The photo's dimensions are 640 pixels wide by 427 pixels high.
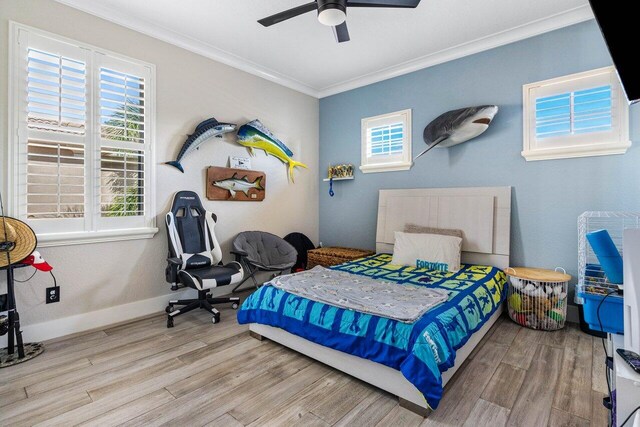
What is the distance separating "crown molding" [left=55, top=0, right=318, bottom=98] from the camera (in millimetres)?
2746

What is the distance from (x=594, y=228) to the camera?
2807mm

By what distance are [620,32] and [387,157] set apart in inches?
127

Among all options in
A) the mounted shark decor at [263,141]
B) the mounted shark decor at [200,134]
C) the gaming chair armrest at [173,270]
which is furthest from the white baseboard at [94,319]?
the mounted shark decor at [263,141]

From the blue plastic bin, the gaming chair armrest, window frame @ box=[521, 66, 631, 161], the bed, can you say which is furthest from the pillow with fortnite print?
the gaming chair armrest

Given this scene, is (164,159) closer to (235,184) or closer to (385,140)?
(235,184)

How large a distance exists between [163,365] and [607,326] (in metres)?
2.63

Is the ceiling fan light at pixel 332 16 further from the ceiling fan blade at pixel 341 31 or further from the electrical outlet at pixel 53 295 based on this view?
the electrical outlet at pixel 53 295

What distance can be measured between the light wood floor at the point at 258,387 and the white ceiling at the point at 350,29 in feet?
9.48

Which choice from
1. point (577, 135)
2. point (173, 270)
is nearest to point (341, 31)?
point (577, 135)

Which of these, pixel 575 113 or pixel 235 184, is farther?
pixel 235 184

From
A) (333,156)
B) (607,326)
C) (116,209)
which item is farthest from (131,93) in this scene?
(607,326)

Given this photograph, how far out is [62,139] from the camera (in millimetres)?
2615

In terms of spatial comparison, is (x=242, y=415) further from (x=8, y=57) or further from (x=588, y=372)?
(x=8, y=57)

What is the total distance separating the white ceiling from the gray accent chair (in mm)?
2122
